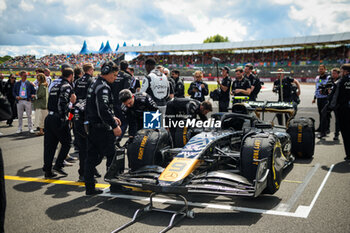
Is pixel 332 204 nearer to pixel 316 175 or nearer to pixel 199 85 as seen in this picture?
pixel 316 175

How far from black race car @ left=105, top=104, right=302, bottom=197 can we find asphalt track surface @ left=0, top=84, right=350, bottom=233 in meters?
0.31

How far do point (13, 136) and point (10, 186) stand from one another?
16.6 ft

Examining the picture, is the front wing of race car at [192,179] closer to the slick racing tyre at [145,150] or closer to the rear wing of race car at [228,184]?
the rear wing of race car at [228,184]

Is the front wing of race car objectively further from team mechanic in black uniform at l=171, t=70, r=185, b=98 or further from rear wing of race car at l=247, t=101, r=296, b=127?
team mechanic in black uniform at l=171, t=70, r=185, b=98

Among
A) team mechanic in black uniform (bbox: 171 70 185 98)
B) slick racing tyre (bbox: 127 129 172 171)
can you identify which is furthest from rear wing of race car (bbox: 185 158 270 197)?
team mechanic in black uniform (bbox: 171 70 185 98)

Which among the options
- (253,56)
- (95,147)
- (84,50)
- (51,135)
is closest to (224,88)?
(51,135)

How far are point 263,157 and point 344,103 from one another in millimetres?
3485

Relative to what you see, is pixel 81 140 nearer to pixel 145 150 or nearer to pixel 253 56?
pixel 145 150

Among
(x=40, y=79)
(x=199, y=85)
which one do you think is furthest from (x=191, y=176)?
(x=40, y=79)

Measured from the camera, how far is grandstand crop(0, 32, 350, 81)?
130 feet

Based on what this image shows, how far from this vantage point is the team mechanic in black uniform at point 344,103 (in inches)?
263

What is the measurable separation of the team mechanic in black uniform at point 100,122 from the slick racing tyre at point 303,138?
12.8 feet

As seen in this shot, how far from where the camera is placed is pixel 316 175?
218 inches

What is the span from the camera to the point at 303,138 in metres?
6.57
